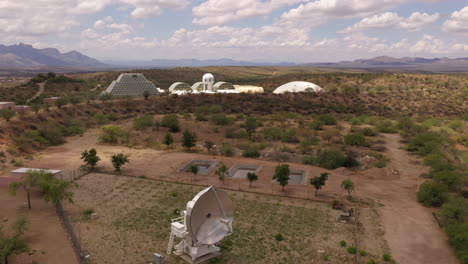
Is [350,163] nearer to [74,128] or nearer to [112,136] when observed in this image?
[112,136]

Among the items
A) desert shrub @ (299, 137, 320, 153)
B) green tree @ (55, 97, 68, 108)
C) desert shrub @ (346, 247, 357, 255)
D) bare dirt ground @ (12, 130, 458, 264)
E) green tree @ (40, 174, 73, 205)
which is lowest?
bare dirt ground @ (12, 130, 458, 264)

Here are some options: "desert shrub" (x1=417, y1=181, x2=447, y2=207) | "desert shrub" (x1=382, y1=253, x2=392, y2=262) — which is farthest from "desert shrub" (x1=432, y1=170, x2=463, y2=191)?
"desert shrub" (x1=382, y1=253, x2=392, y2=262)

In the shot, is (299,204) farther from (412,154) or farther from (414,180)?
(412,154)

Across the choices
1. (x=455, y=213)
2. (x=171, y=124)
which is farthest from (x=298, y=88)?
(x=455, y=213)

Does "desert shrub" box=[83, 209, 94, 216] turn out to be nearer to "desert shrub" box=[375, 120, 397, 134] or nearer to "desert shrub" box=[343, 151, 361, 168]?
"desert shrub" box=[343, 151, 361, 168]

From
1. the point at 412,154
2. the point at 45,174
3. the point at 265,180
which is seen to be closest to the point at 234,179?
the point at 265,180

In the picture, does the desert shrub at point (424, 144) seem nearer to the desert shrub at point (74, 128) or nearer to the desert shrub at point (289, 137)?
the desert shrub at point (289, 137)

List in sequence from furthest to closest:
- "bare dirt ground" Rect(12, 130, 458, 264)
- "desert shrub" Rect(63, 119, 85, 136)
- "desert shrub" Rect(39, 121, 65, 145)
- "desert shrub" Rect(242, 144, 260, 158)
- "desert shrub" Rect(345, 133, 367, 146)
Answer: "desert shrub" Rect(63, 119, 85, 136) → "desert shrub" Rect(345, 133, 367, 146) → "desert shrub" Rect(39, 121, 65, 145) → "desert shrub" Rect(242, 144, 260, 158) → "bare dirt ground" Rect(12, 130, 458, 264)

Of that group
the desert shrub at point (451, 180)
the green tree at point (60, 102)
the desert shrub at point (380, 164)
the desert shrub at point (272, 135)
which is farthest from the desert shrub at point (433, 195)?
the green tree at point (60, 102)
